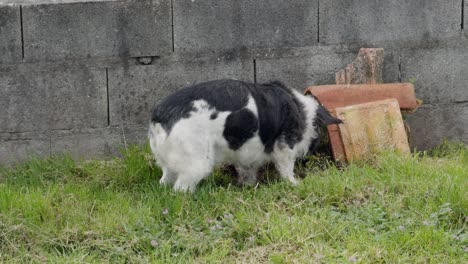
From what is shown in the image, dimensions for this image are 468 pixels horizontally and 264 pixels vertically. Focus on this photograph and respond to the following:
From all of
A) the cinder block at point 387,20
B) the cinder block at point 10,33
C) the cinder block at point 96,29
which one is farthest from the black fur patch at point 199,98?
the cinder block at point 10,33

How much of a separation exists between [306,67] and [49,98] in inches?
89.3

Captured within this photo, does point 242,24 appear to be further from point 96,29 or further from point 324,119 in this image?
point 96,29

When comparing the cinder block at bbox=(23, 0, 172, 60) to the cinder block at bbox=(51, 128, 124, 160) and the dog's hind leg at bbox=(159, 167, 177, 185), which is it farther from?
the dog's hind leg at bbox=(159, 167, 177, 185)

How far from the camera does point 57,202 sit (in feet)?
16.4

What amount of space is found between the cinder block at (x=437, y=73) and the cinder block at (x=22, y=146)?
3.27 metres

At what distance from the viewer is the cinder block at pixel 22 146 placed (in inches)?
238

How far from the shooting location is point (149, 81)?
6.11 meters

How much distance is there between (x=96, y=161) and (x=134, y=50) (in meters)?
1.01

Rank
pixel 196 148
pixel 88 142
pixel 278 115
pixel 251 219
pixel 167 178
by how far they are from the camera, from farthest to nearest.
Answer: pixel 88 142 < pixel 278 115 < pixel 167 178 < pixel 196 148 < pixel 251 219

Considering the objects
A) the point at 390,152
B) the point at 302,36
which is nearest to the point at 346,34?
the point at 302,36

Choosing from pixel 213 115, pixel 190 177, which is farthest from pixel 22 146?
pixel 213 115

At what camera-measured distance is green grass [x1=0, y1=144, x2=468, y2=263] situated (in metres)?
4.24

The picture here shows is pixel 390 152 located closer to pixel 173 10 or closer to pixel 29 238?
pixel 173 10

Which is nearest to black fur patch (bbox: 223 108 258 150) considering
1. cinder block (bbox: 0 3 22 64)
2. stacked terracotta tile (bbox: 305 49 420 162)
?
stacked terracotta tile (bbox: 305 49 420 162)
